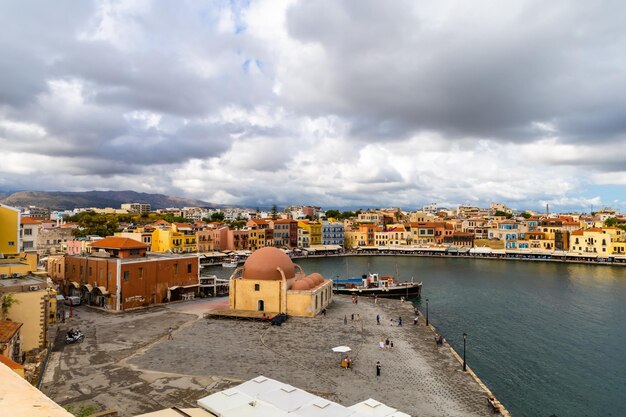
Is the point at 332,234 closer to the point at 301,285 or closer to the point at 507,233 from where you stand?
the point at 507,233

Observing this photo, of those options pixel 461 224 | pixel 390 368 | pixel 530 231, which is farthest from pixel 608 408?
pixel 461 224

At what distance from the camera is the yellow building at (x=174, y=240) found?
93.2m

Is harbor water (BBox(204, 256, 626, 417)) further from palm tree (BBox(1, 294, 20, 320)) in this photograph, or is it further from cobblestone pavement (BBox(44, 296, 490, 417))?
palm tree (BBox(1, 294, 20, 320))

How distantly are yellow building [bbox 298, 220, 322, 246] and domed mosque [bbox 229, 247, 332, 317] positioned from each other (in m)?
78.3

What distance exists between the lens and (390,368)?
2703cm

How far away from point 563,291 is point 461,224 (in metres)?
73.9

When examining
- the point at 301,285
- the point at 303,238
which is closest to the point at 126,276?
the point at 301,285

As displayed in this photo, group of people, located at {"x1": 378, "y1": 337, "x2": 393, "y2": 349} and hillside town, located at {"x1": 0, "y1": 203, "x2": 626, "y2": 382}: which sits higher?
hillside town, located at {"x1": 0, "y1": 203, "x2": 626, "y2": 382}

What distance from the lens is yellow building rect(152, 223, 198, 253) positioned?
306ft

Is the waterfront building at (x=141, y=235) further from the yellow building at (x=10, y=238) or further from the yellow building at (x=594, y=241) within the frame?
the yellow building at (x=594, y=241)

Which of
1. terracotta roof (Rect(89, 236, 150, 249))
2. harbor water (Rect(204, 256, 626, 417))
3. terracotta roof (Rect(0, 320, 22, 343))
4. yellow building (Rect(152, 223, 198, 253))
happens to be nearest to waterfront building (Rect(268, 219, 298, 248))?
yellow building (Rect(152, 223, 198, 253))

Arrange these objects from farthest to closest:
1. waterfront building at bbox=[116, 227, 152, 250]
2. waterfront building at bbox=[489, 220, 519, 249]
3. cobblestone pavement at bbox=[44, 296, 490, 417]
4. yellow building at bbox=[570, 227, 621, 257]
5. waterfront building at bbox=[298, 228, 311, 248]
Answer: waterfront building at bbox=[298, 228, 311, 248], waterfront building at bbox=[489, 220, 519, 249], yellow building at bbox=[570, 227, 621, 257], waterfront building at bbox=[116, 227, 152, 250], cobblestone pavement at bbox=[44, 296, 490, 417]

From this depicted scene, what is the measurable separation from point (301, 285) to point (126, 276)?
17.4m

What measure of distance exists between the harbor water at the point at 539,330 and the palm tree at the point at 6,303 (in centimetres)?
3154
